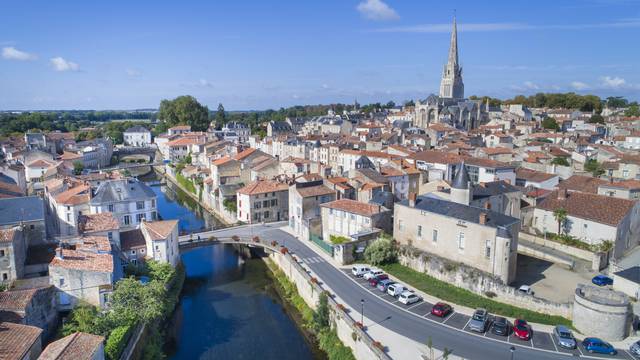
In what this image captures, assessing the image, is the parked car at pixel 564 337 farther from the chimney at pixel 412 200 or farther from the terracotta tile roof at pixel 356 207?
the terracotta tile roof at pixel 356 207

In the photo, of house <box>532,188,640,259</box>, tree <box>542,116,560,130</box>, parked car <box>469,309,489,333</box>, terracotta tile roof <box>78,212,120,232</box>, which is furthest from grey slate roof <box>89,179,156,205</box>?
tree <box>542,116,560,130</box>

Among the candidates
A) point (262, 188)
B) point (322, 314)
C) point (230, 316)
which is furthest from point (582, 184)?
point (230, 316)

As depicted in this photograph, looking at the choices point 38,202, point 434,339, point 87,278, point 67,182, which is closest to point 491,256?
point 434,339

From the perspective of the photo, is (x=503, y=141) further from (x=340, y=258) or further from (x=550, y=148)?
(x=340, y=258)

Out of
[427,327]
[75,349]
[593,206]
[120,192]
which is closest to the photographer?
[75,349]

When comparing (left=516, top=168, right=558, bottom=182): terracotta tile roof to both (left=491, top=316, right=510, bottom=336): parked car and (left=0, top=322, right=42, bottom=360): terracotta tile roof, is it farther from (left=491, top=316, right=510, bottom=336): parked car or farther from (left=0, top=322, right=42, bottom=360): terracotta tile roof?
(left=0, top=322, right=42, bottom=360): terracotta tile roof

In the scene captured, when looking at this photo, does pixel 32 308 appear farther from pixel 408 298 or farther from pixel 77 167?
pixel 77 167
